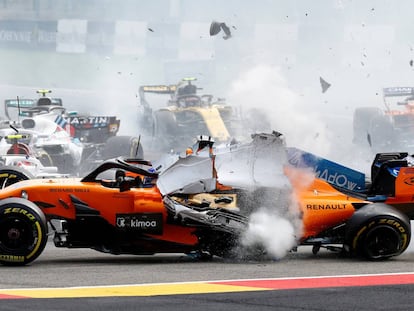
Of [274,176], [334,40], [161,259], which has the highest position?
[334,40]

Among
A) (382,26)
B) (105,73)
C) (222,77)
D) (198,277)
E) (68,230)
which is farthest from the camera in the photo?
(105,73)

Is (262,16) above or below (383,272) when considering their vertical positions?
above

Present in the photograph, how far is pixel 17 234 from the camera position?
1068 cm

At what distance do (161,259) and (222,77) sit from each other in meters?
27.9

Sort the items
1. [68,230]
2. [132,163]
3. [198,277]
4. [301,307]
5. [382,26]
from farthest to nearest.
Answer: [382,26]
[132,163]
[68,230]
[198,277]
[301,307]

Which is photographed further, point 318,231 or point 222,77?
point 222,77

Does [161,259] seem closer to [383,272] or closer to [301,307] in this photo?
[383,272]

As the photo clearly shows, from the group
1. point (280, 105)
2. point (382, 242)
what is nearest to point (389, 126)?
point (280, 105)

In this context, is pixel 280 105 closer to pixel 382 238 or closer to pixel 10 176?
pixel 10 176

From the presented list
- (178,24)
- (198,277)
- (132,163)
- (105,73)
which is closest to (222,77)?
(178,24)

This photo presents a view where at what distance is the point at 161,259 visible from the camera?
11.6m

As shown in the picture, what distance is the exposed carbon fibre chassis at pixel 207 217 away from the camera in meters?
11.1

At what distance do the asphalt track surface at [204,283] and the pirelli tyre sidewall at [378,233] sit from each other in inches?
5.5

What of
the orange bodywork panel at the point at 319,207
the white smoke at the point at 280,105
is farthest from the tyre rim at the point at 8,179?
the white smoke at the point at 280,105
